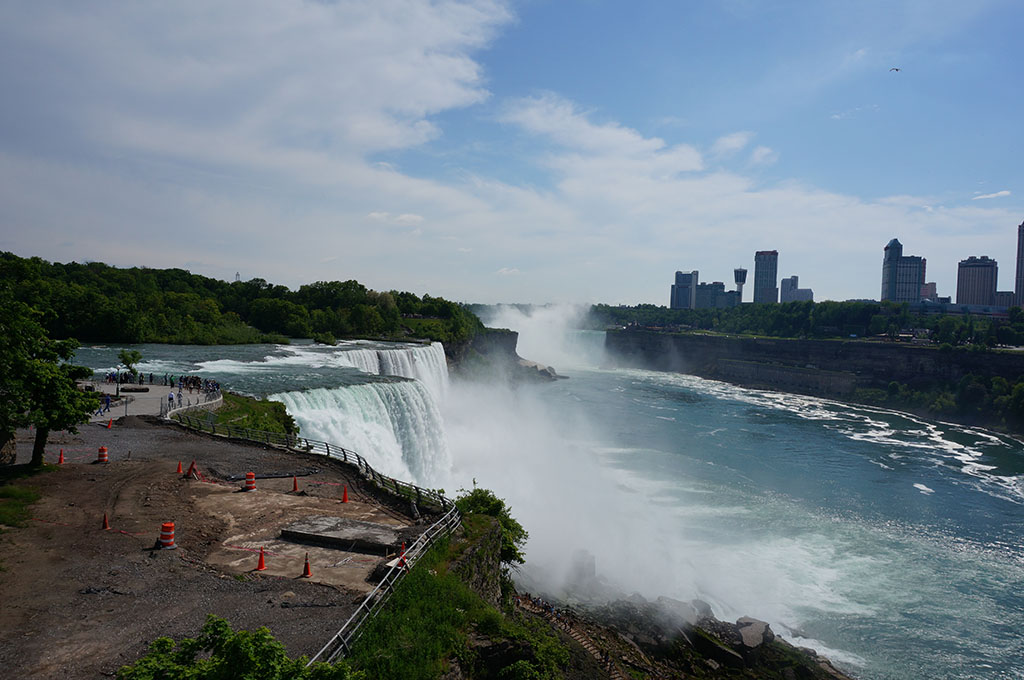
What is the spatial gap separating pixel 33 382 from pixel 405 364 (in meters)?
33.8

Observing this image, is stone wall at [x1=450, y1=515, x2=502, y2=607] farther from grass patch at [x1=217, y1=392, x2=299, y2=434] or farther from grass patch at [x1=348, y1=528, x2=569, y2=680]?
grass patch at [x1=217, y1=392, x2=299, y2=434]

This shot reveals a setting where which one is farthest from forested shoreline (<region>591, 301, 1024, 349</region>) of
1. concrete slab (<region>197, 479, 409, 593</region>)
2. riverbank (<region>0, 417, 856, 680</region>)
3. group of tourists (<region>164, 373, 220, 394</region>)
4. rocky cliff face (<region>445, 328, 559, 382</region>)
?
concrete slab (<region>197, 479, 409, 593</region>)

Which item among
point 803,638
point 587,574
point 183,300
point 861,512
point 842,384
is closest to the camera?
point 803,638

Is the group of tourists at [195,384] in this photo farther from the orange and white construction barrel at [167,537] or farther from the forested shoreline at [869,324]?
the forested shoreline at [869,324]

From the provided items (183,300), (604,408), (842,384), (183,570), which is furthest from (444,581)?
(842,384)

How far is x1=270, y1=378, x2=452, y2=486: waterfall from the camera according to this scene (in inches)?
1042

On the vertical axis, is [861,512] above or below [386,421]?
below

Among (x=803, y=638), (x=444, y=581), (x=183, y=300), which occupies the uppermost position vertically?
(x=183, y=300)

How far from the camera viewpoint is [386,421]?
2983 centimetres

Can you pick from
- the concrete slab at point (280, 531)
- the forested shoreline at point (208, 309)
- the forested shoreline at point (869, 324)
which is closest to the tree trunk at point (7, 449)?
the concrete slab at point (280, 531)

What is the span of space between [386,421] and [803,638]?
19.2 m

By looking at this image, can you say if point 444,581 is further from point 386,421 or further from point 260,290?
point 260,290

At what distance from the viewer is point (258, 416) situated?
80.9ft

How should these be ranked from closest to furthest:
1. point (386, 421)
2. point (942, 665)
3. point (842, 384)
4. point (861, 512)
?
1. point (942, 665)
2. point (386, 421)
3. point (861, 512)
4. point (842, 384)
